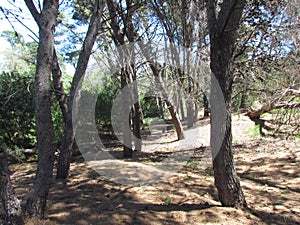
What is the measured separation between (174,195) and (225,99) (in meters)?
1.72

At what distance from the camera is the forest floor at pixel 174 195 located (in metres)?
2.76

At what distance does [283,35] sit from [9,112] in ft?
25.5

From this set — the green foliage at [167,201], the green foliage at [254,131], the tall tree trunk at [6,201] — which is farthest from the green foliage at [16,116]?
the green foliage at [254,131]

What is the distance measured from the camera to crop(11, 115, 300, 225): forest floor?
2.76m

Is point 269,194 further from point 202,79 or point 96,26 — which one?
point 202,79

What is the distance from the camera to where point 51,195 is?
3.41 meters

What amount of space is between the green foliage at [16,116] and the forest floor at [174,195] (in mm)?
1174

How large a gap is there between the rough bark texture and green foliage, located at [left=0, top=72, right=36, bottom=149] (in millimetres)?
5855

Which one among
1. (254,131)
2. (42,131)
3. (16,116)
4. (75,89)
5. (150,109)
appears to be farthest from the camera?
(150,109)

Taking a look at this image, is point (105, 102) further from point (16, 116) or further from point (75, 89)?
point (75, 89)

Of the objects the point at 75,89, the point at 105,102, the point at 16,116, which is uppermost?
the point at 105,102

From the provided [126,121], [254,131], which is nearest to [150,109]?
[254,131]

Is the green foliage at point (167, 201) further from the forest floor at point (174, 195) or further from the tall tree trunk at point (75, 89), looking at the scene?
the tall tree trunk at point (75, 89)

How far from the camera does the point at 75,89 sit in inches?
161
